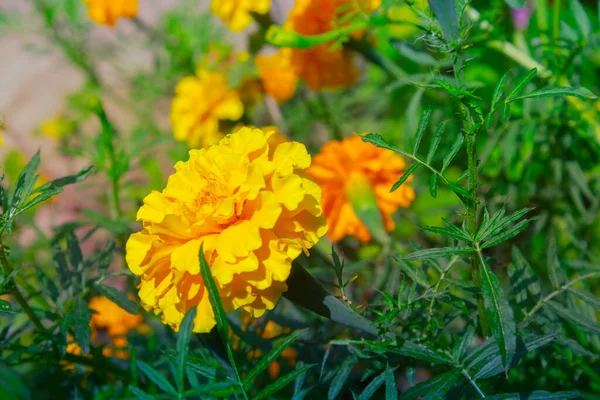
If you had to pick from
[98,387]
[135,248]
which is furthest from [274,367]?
[135,248]

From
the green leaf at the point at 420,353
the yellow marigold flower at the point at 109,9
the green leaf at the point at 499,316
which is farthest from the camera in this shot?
the yellow marigold flower at the point at 109,9

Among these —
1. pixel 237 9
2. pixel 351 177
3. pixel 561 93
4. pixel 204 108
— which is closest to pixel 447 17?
pixel 561 93

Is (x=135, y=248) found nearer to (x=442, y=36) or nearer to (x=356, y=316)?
(x=356, y=316)

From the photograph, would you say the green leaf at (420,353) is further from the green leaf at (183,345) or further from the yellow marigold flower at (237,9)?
the yellow marigold flower at (237,9)

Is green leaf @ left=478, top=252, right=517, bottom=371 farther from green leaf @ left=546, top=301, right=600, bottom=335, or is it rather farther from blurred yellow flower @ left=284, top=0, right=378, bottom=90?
blurred yellow flower @ left=284, top=0, right=378, bottom=90

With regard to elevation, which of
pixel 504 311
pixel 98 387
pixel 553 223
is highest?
pixel 504 311

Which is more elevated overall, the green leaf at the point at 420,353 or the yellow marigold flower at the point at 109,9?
the yellow marigold flower at the point at 109,9

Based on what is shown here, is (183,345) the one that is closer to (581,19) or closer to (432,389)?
(432,389)

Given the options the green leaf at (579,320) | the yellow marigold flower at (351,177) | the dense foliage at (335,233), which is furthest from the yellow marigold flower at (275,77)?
the green leaf at (579,320)
